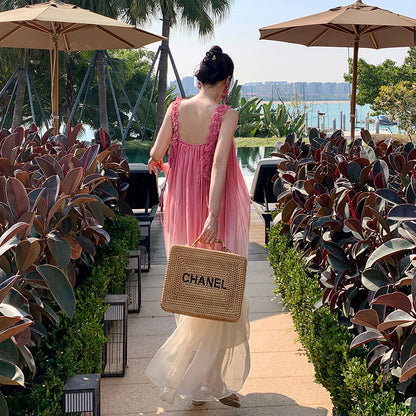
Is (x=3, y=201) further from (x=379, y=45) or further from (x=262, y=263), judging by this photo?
(x=379, y=45)

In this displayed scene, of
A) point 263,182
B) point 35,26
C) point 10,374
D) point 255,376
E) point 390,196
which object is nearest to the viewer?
point 10,374

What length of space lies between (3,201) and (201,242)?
0.87 meters

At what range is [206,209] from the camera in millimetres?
2914

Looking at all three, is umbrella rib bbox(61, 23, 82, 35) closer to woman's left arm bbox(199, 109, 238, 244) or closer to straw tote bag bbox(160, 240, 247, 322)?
woman's left arm bbox(199, 109, 238, 244)

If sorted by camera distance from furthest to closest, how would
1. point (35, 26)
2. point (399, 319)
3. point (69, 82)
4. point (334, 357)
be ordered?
point (69, 82)
point (35, 26)
point (334, 357)
point (399, 319)

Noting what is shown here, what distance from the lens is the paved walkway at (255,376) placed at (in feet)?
9.59

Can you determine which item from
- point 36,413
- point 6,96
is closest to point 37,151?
point 36,413

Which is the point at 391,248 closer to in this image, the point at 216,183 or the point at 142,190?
the point at 216,183

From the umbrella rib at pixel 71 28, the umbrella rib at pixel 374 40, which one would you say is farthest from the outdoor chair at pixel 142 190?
the umbrella rib at pixel 374 40

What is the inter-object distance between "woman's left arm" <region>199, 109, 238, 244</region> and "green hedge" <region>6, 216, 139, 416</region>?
635mm

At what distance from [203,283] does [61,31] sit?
5.41 metres

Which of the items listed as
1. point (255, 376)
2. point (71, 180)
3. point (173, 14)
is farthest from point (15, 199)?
point (173, 14)

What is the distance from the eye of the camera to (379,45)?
26.6ft

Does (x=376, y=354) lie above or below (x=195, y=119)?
below
